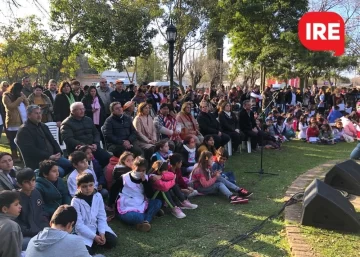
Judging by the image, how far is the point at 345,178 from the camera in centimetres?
529

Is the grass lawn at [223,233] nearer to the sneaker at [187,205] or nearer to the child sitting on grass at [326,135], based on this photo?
the sneaker at [187,205]

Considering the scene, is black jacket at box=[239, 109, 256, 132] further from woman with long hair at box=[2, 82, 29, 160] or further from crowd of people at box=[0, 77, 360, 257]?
woman with long hair at box=[2, 82, 29, 160]

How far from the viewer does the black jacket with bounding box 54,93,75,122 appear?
7.18 metres

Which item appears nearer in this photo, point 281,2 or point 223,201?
point 223,201

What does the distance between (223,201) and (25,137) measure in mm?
2950

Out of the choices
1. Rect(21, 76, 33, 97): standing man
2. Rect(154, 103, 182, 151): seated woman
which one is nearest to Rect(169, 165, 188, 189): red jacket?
Rect(154, 103, 182, 151): seated woman

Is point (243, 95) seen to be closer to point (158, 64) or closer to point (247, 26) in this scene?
point (247, 26)

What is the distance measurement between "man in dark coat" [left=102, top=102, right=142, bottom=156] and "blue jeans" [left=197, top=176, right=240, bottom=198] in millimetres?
1193

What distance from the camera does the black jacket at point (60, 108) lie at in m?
7.18

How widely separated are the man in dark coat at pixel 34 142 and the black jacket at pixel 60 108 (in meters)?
1.94

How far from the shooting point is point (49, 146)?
5277mm

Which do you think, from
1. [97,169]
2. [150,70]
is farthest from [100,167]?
[150,70]

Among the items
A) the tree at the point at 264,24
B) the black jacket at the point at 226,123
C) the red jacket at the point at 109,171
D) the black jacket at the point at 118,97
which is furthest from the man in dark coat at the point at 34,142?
the tree at the point at 264,24

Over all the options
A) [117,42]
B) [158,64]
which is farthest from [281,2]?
[158,64]
